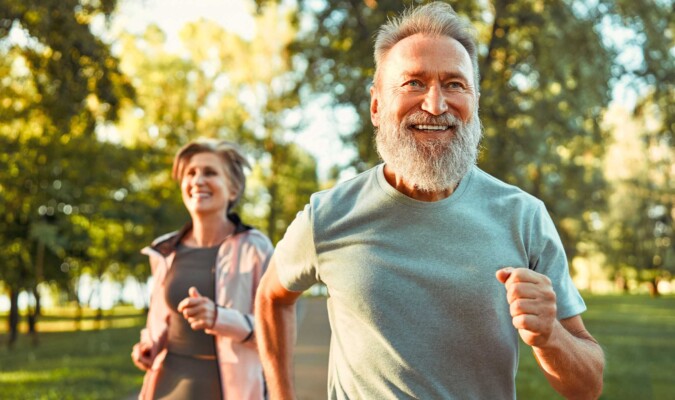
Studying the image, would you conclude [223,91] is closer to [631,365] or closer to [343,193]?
[631,365]

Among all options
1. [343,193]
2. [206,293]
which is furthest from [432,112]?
[206,293]

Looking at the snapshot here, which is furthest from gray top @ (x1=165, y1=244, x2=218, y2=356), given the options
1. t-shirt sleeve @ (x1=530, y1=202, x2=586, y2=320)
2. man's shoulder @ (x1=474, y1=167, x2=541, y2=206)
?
t-shirt sleeve @ (x1=530, y1=202, x2=586, y2=320)

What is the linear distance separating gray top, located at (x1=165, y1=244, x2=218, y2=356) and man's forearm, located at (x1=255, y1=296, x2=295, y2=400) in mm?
1800

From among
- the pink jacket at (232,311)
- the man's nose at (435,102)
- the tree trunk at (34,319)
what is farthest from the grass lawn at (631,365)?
the tree trunk at (34,319)

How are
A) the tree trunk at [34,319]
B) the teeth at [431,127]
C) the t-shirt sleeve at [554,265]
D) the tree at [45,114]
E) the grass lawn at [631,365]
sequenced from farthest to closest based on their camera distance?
the tree trunk at [34,319] < the grass lawn at [631,365] < the tree at [45,114] < the teeth at [431,127] < the t-shirt sleeve at [554,265]

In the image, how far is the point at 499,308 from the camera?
2.38 metres

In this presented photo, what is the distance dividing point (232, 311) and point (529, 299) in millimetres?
2699

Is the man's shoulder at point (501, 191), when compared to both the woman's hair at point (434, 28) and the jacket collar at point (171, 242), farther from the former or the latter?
the jacket collar at point (171, 242)

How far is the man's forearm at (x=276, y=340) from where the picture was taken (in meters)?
2.96

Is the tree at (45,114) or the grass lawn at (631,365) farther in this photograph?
the grass lawn at (631,365)

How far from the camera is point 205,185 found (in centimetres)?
504

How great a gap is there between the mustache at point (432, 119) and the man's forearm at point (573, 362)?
25.3 inches

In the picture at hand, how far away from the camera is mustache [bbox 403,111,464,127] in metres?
2.53

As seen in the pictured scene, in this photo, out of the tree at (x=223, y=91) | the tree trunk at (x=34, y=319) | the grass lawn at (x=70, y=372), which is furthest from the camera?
the tree at (x=223, y=91)
